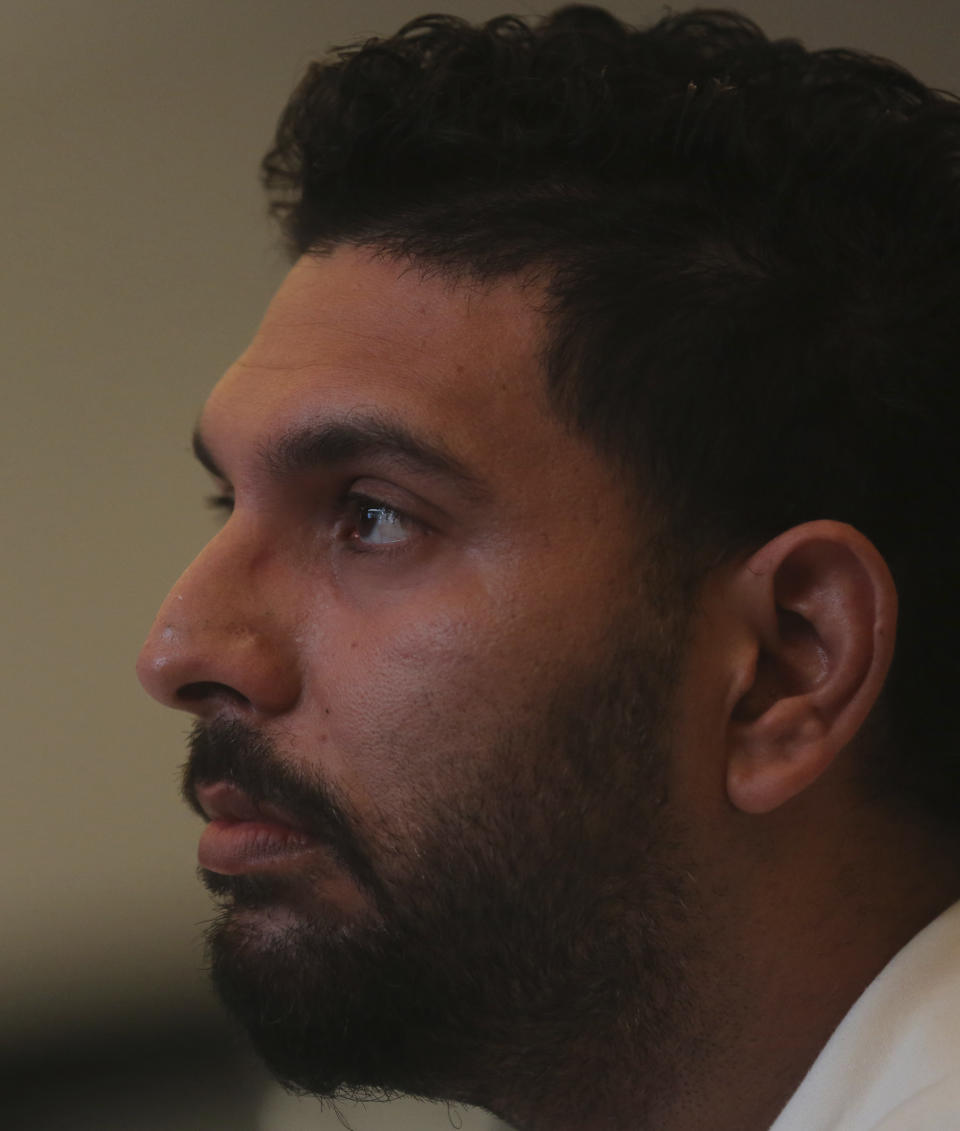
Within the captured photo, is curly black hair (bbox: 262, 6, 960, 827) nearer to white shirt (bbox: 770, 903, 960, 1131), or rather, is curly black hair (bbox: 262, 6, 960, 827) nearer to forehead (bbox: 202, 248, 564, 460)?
forehead (bbox: 202, 248, 564, 460)

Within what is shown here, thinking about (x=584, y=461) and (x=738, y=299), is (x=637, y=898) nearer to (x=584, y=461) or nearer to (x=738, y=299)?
(x=584, y=461)

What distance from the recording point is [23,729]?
2102mm

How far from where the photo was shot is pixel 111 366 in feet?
7.02


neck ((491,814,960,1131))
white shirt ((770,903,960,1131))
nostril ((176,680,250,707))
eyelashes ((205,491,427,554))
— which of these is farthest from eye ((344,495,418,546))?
white shirt ((770,903,960,1131))

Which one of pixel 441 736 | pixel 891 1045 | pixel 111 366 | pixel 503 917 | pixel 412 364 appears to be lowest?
pixel 891 1045

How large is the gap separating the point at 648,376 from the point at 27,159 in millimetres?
1500

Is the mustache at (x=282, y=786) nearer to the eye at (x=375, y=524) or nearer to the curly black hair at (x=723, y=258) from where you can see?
the eye at (x=375, y=524)

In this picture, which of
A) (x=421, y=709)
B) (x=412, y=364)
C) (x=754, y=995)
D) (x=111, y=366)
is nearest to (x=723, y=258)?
(x=412, y=364)

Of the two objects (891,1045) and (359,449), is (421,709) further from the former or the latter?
(891,1045)

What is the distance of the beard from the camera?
909 millimetres

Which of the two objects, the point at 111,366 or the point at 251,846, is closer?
the point at 251,846

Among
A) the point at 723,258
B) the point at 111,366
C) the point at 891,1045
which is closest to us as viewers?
the point at 891,1045

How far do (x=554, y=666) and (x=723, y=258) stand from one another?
0.32m

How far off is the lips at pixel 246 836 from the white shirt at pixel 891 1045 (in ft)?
1.19
